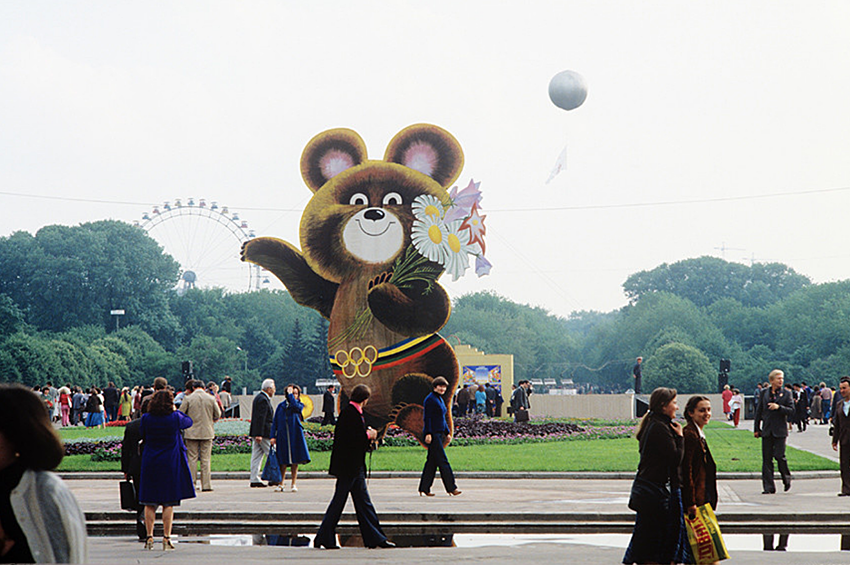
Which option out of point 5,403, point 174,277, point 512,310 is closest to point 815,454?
point 5,403

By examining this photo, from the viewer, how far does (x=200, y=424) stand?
55.5ft

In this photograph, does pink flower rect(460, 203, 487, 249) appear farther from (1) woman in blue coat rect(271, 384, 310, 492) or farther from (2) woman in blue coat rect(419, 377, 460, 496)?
(2) woman in blue coat rect(419, 377, 460, 496)

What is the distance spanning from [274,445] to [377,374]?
5.54m

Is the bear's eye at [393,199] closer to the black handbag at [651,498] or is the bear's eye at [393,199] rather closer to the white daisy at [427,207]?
the white daisy at [427,207]

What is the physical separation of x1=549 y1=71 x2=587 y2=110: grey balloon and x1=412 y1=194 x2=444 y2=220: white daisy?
6311 mm

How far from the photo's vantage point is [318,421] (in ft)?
116

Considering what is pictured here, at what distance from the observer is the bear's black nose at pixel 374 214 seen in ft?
77.3

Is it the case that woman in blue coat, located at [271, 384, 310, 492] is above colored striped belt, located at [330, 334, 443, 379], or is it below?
below

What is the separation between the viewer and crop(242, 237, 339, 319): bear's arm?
23.9 m

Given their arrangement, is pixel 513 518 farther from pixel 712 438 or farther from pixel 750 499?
pixel 712 438

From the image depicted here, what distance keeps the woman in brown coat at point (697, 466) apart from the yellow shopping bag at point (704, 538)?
0.23 ft

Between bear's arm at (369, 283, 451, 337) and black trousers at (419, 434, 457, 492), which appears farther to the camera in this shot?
bear's arm at (369, 283, 451, 337)

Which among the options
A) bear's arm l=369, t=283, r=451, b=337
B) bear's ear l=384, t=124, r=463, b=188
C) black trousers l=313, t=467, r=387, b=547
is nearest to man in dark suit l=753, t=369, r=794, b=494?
black trousers l=313, t=467, r=387, b=547

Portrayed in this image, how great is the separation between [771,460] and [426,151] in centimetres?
1104
